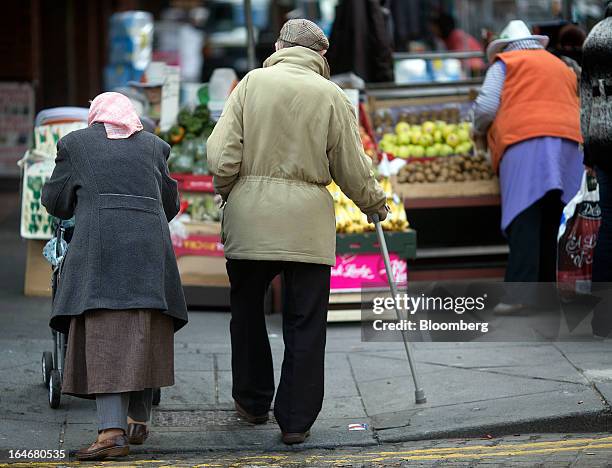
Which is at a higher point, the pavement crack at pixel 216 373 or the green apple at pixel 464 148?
the green apple at pixel 464 148

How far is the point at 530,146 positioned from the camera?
7938 millimetres

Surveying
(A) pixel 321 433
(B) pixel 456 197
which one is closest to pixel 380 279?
(B) pixel 456 197

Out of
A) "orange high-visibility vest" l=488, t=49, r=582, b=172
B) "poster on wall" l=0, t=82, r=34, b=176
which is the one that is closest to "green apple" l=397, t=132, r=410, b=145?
"orange high-visibility vest" l=488, t=49, r=582, b=172

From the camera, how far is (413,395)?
636 centimetres

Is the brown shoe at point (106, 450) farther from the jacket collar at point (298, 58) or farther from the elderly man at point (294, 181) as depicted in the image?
the jacket collar at point (298, 58)

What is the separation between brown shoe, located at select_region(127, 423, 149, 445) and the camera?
551cm

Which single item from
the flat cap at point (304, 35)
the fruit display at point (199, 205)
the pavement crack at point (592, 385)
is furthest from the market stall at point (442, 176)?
the flat cap at point (304, 35)

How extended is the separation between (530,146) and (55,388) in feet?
11.9

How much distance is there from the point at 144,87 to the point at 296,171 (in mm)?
3677

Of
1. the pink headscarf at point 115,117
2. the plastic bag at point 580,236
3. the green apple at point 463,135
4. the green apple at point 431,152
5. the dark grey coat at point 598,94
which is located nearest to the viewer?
the pink headscarf at point 115,117

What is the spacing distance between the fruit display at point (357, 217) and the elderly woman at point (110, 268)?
8.83 ft

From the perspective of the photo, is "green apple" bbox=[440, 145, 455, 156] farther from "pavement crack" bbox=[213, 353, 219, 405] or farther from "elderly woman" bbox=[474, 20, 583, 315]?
"pavement crack" bbox=[213, 353, 219, 405]

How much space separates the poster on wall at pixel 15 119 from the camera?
13.7 m

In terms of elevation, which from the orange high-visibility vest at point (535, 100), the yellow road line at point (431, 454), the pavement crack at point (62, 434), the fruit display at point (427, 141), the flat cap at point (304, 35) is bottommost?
the pavement crack at point (62, 434)
